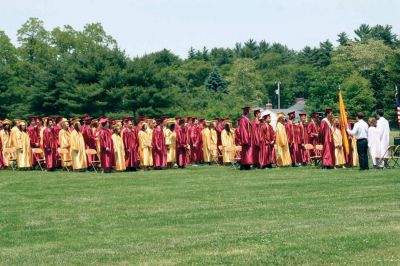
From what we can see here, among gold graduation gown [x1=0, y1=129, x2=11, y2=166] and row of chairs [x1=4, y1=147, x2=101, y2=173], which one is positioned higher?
gold graduation gown [x1=0, y1=129, x2=11, y2=166]

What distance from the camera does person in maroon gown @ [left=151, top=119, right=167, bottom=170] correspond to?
34.6m

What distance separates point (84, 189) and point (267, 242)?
449 inches

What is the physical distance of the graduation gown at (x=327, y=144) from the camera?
3089cm

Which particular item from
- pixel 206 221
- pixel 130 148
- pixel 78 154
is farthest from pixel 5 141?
pixel 206 221

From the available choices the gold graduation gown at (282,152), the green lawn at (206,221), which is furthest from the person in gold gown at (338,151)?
the green lawn at (206,221)

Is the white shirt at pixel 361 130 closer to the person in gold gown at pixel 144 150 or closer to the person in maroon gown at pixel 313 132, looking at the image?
the person in maroon gown at pixel 313 132

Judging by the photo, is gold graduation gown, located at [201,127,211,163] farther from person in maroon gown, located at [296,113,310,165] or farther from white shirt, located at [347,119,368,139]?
white shirt, located at [347,119,368,139]

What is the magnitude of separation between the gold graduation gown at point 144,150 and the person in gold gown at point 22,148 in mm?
5021

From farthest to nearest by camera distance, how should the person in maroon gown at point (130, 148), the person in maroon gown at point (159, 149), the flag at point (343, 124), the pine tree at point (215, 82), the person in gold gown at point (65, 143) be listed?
the pine tree at point (215, 82) → the person in maroon gown at point (159, 149) → the person in gold gown at point (65, 143) → the person in maroon gown at point (130, 148) → the flag at point (343, 124)

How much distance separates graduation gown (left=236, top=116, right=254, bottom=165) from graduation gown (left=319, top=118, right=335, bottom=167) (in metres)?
2.61

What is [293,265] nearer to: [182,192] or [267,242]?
[267,242]

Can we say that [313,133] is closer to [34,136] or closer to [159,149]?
[159,149]

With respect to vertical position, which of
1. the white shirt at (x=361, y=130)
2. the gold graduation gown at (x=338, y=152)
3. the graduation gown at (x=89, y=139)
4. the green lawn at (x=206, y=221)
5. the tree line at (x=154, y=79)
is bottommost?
the green lawn at (x=206, y=221)

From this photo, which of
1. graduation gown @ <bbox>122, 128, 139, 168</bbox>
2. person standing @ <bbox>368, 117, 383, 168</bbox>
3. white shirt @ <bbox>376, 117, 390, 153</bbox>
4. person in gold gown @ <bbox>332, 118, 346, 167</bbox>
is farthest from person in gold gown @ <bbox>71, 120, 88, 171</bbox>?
white shirt @ <bbox>376, 117, 390, 153</bbox>
